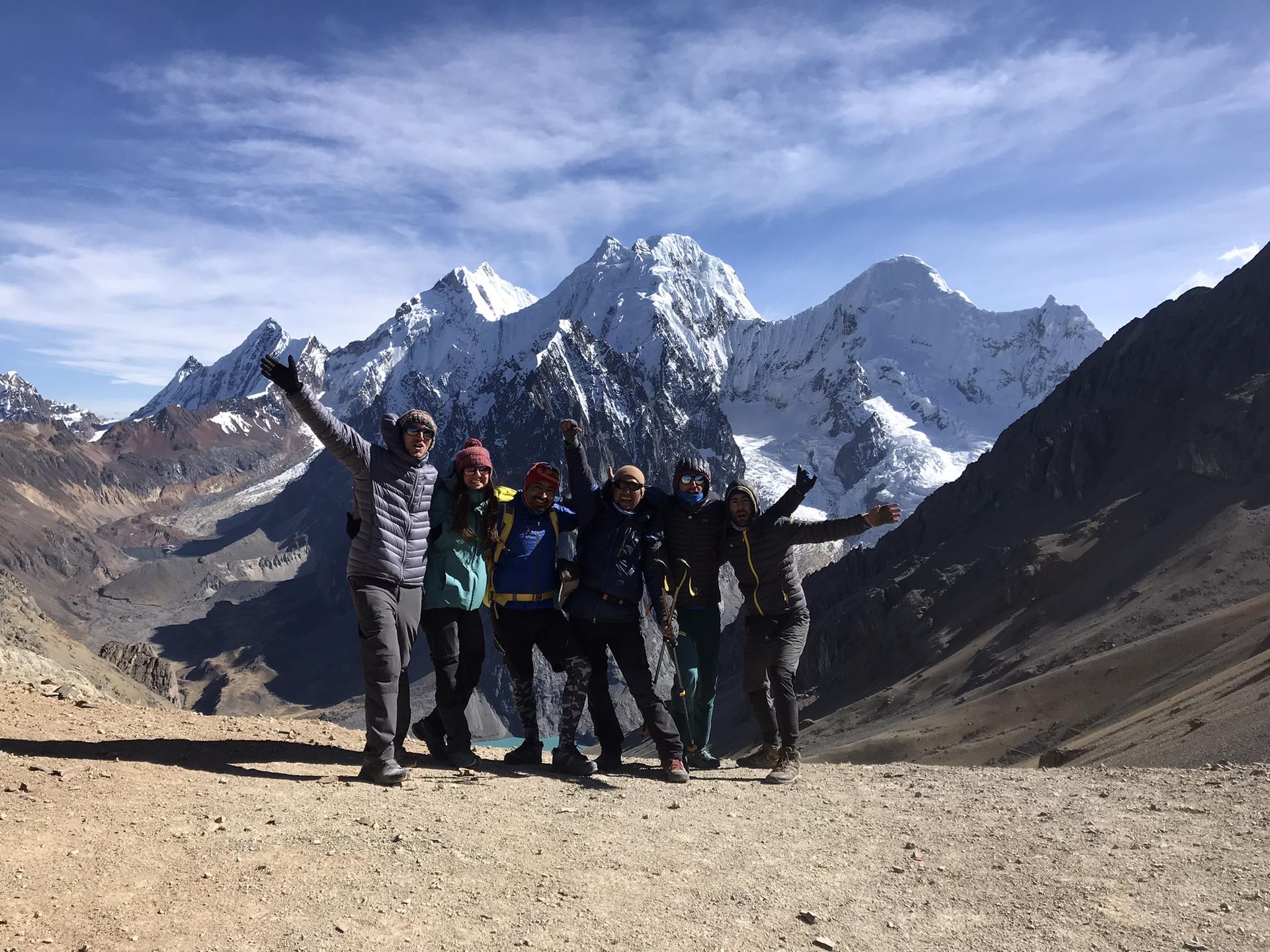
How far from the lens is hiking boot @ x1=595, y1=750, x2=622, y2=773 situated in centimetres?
959

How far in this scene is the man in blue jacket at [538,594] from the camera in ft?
30.1

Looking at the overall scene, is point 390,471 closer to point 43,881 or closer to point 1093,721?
point 43,881

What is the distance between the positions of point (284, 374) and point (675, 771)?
524 centimetres

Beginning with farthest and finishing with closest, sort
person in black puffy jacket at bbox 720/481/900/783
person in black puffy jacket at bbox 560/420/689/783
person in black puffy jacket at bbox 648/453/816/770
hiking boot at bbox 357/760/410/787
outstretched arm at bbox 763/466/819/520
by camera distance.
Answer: person in black puffy jacket at bbox 648/453/816/770, person in black puffy jacket at bbox 720/481/900/783, outstretched arm at bbox 763/466/819/520, person in black puffy jacket at bbox 560/420/689/783, hiking boot at bbox 357/760/410/787

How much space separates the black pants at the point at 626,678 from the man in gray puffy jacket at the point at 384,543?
176cm

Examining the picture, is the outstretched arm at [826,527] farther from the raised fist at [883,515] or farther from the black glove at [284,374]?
the black glove at [284,374]

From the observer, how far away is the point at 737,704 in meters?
85.9

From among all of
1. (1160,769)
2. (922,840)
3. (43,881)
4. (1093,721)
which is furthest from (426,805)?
(1093,721)

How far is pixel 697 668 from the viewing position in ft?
35.2

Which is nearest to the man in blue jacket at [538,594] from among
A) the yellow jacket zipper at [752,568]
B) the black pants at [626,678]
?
the black pants at [626,678]

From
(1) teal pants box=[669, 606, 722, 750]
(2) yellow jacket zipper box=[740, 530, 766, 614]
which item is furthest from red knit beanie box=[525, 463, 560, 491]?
(1) teal pants box=[669, 606, 722, 750]

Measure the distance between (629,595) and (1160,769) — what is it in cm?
595

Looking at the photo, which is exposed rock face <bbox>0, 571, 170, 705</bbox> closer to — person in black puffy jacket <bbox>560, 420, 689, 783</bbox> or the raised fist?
person in black puffy jacket <bbox>560, 420, 689, 783</bbox>

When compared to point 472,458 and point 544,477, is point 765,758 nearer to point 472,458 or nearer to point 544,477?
point 544,477
